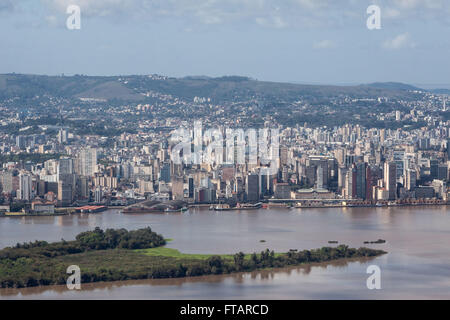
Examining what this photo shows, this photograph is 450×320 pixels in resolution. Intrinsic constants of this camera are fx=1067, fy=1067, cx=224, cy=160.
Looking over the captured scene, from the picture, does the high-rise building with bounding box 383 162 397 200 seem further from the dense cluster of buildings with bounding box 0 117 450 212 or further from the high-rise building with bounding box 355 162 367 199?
the high-rise building with bounding box 355 162 367 199

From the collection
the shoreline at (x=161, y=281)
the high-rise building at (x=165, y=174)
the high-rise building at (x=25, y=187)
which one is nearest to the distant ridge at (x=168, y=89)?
the high-rise building at (x=165, y=174)

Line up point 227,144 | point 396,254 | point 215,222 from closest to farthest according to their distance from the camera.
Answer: point 396,254, point 215,222, point 227,144

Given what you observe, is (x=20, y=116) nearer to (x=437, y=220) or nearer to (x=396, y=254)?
(x=437, y=220)

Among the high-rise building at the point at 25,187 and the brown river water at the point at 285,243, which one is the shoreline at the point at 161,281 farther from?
the high-rise building at the point at 25,187

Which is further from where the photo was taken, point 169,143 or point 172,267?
point 169,143

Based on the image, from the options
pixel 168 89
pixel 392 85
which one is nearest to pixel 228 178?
pixel 168 89

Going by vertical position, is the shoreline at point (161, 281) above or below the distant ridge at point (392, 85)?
below
